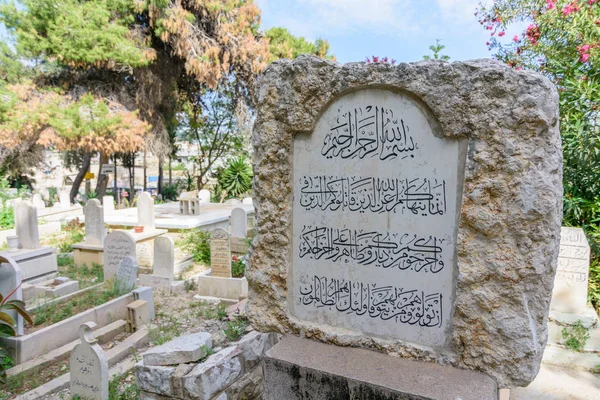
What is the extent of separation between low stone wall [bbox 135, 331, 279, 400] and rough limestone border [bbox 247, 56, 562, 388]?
3.86ft

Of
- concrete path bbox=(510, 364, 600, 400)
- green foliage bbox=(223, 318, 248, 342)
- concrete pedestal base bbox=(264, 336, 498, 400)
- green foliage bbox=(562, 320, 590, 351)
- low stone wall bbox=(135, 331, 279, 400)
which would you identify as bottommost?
concrete path bbox=(510, 364, 600, 400)

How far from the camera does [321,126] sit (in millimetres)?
2461

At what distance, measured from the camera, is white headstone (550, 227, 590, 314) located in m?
4.82

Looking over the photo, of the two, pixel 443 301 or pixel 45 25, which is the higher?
pixel 45 25

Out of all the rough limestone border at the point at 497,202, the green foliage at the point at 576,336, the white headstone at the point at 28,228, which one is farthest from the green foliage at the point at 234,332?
the white headstone at the point at 28,228

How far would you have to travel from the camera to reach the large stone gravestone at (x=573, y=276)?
4.82 meters

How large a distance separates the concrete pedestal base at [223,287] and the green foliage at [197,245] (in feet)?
6.49

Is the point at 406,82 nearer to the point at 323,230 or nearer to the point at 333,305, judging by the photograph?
the point at 323,230

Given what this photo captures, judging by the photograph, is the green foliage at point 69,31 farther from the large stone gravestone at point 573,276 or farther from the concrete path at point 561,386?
the concrete path at point 561,386

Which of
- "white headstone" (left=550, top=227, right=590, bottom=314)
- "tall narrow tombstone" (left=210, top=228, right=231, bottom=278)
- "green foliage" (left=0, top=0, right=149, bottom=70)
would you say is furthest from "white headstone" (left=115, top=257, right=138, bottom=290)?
"green foliage" (left=0, top=0, right=149, bottom=70)

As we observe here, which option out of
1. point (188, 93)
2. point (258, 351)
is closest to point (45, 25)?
point (188, 93)

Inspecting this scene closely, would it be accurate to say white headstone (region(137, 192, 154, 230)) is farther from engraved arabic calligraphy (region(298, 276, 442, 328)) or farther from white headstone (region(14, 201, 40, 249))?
engraved arabic calligraphy (region(298, 276, 442, 328))

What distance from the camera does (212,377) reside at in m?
2.71

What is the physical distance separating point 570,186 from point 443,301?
214 inches
